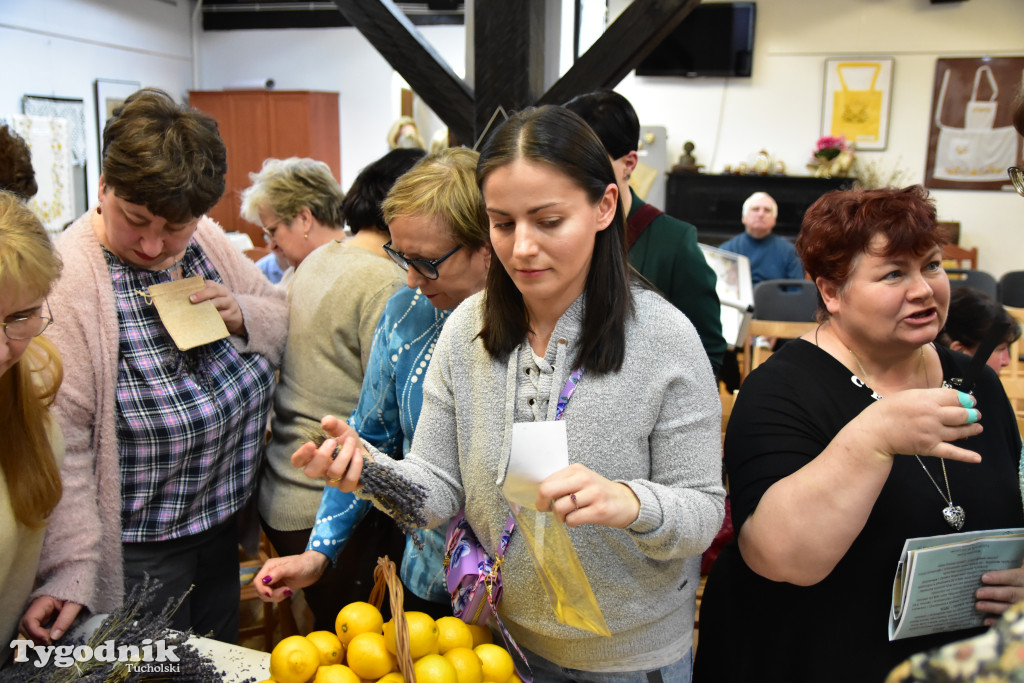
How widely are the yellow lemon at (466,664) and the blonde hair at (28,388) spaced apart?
0.75m

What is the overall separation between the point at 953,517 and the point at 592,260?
0.70 m

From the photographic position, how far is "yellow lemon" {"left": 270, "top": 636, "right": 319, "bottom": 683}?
1.14 m

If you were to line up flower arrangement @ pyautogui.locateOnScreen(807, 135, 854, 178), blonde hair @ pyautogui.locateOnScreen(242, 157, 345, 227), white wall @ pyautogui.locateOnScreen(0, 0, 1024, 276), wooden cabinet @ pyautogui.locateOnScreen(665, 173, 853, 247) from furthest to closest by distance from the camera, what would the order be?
wooden cabinet @ pyautogui.locateOnScreen(665, 173, 853, 247), flower arrangement @ pyautogui.locateOnScreen(807, 135, 854, 178), white wall @ pyautogui.locateOnScreen(0, 0, 1024, 276), blonde hair @ pyautogui.locateOnScreen(242, 157, 345, 227)

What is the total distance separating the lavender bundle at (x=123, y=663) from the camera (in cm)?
118

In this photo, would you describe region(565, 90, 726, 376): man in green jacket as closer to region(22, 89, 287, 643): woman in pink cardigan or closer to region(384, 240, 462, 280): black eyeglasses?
region(384, 240, 462, 280): black eyeglasses

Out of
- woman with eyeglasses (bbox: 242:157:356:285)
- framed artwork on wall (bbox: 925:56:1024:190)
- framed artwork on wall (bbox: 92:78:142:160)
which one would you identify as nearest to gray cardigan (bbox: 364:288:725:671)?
woman with eyeglasses (bbox: 242:157:356:285)

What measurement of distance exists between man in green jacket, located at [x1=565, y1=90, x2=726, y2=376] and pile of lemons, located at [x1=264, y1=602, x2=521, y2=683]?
3.30 ft

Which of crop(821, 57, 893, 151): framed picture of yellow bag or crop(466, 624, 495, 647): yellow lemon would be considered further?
crop(821, 57, 893, 151): framed picture of yellow bag

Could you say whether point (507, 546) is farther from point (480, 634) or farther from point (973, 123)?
point (973, 123)

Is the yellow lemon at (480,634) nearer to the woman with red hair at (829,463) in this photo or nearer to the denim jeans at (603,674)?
the denim jeans at (603,674)

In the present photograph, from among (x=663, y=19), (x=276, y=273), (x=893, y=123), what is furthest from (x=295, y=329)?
(x=893, y=123)

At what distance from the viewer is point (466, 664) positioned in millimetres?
1144

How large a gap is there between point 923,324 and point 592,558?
667 millimetres

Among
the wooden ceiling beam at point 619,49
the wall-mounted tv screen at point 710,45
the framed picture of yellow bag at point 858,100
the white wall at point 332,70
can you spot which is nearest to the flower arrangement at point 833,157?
the framed picture of yellow bag at point 858,100
